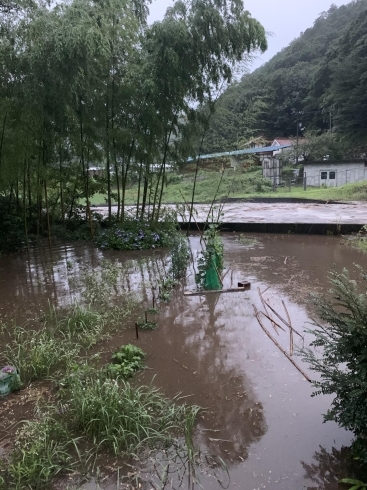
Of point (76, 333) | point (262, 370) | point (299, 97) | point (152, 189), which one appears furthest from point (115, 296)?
point (299, 97)

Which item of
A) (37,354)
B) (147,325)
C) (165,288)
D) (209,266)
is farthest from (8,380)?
(209,266)

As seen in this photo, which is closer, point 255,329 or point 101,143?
point 255,329

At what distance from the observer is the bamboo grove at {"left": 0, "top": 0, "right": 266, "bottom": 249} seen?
6.03 m

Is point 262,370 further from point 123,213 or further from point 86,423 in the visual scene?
point 123,213

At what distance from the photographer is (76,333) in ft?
12.0

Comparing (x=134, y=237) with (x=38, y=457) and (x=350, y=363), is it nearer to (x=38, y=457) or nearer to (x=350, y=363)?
(x=38, y=457)

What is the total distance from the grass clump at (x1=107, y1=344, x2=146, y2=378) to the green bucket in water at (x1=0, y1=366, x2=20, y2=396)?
25.0 inches

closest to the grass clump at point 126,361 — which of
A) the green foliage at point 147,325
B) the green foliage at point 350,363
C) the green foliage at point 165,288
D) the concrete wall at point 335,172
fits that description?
the green foliage at point 147,325

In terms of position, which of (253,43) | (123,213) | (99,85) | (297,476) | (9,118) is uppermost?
(253,43)

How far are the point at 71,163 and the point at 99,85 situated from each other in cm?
188

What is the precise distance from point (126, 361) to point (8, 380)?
84 cm

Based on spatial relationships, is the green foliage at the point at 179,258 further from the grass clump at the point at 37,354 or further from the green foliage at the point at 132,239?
the grass clump at the point at 37,354

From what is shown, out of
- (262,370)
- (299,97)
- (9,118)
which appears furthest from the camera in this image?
(299,97)

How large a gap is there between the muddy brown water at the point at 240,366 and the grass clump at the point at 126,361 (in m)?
0.10
